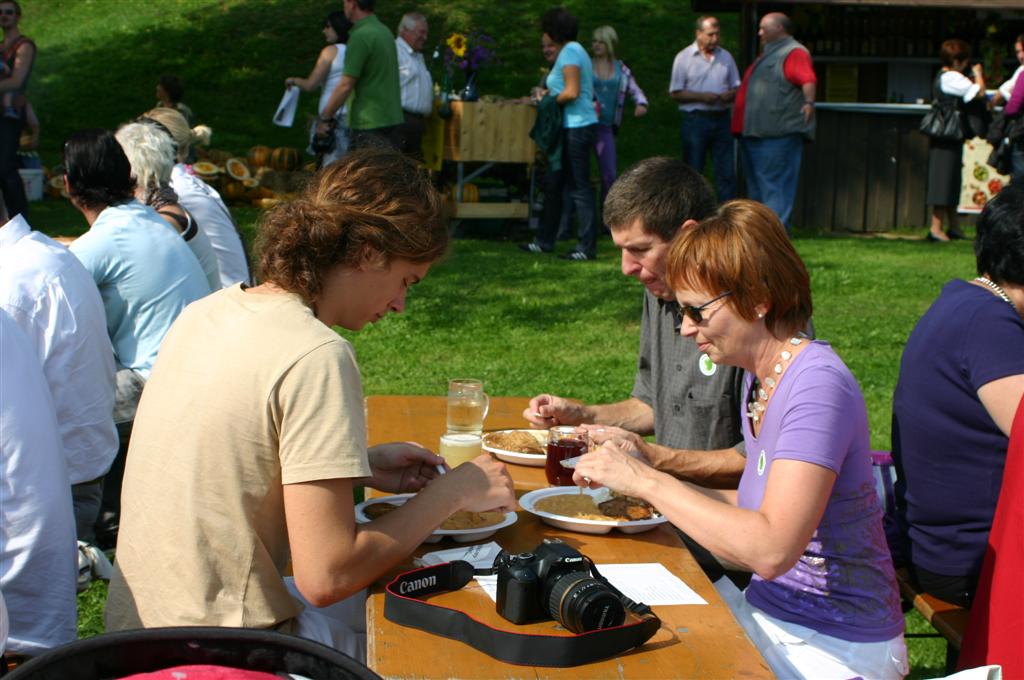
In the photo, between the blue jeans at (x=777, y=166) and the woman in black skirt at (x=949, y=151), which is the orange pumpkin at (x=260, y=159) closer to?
the blue jeans at (x=777, y=166)

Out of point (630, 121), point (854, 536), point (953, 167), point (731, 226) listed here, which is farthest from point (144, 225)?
point (630, 121)

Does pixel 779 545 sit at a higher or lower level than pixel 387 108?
lower

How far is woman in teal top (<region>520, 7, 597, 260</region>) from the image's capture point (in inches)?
418

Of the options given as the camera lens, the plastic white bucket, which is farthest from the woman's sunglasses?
the plastic white bucket

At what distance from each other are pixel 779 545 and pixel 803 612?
0.32m

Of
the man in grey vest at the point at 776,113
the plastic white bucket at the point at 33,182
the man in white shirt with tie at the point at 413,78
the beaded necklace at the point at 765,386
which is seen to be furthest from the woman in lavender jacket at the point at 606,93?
the beaded necklace at the point at 765,386

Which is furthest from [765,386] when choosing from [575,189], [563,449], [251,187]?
[251,187]

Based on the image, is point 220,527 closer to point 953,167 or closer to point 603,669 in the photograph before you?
point 603,669

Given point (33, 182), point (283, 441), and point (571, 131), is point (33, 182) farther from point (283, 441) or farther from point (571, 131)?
point (283, 441)

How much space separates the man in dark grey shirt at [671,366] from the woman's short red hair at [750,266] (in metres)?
0.64

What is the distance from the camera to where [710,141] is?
12.2 meters

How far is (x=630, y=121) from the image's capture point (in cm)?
1814

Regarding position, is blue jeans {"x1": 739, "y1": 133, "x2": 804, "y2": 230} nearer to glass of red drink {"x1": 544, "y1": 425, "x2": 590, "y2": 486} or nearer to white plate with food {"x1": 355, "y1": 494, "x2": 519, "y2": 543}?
glass of red drink {"x1": 544, "y1": 425, "x2": 590, "y2": 486}

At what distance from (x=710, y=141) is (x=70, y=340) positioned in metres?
9.20
